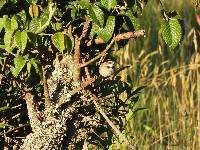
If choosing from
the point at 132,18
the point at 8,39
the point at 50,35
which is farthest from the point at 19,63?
the point at 132,18

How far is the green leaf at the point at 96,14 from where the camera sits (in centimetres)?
179

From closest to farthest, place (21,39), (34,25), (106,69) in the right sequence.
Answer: (21,39) < (34,25) < (106,69)

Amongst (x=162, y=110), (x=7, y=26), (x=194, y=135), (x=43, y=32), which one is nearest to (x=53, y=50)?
(x=43, y=32)

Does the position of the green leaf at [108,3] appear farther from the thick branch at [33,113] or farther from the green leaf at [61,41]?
the thick branch at [33,113]

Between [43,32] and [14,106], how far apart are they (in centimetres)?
42

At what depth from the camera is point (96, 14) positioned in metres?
1.79

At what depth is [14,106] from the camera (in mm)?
2207

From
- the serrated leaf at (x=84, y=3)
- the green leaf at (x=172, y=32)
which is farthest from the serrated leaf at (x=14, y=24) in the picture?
the green leaf at (x=172, y=32)

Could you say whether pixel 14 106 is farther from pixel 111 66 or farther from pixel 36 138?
pixel 111 66

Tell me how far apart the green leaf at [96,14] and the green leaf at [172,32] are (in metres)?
0.22

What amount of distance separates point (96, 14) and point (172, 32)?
10.7 inches

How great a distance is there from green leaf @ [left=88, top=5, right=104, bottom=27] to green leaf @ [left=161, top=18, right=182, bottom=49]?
0.22 meters

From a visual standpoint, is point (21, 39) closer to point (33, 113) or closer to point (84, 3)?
point (84, 3)

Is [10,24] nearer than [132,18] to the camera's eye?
Yes
